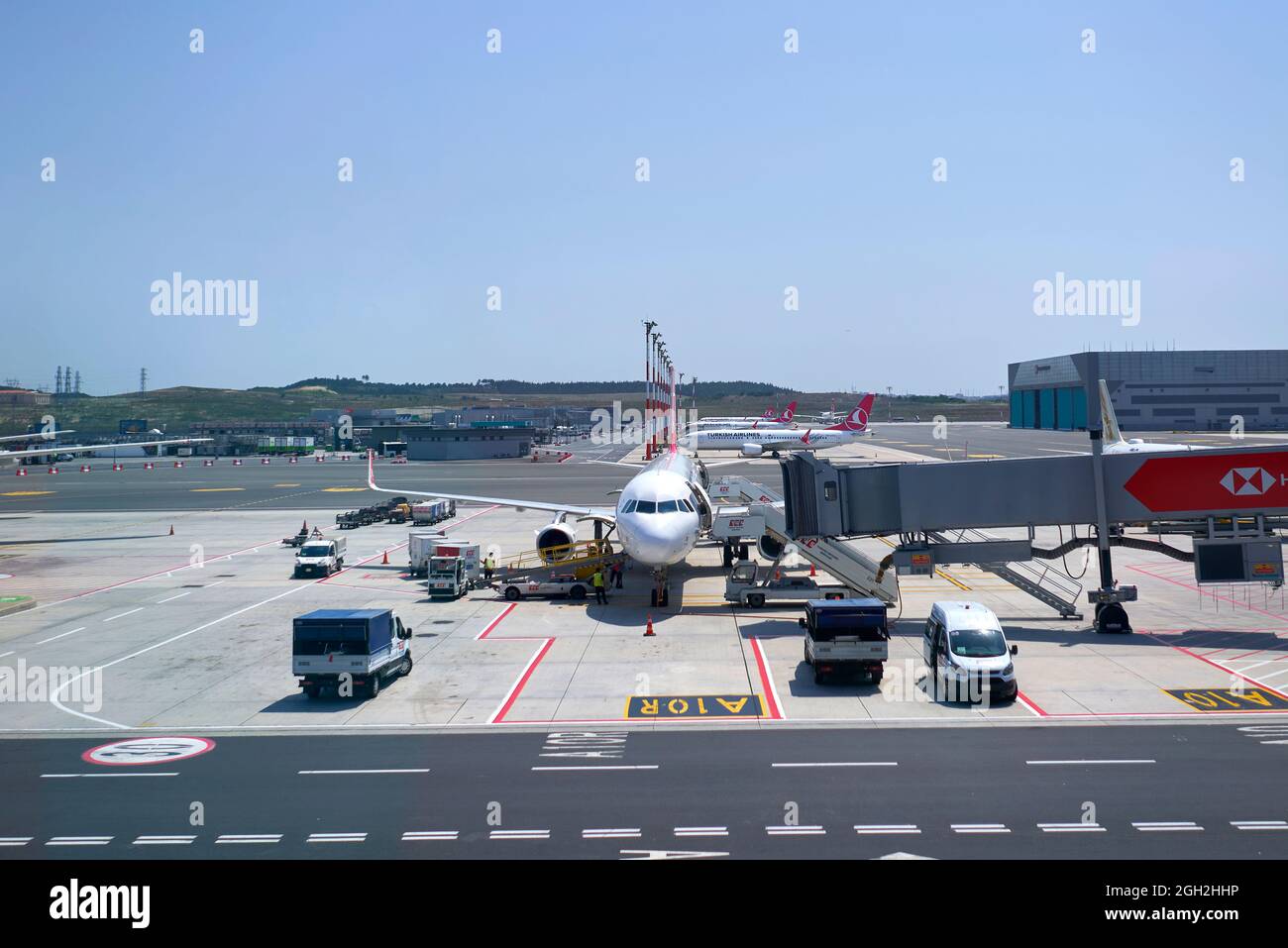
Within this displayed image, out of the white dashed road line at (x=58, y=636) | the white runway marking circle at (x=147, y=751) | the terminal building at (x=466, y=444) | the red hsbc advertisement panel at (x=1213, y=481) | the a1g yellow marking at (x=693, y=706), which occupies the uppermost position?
the terminal building at (x=466, y=444)

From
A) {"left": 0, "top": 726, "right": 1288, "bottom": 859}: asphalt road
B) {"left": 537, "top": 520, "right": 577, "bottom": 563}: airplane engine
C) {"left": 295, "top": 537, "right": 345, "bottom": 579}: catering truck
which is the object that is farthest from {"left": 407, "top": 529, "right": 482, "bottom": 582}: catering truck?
{"left": 0, "top": 726, "right": 1288, "bottom": 859}: asphalt road

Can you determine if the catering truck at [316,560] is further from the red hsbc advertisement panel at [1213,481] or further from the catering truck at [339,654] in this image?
the red hsbc advertisement panel at [1213,481]

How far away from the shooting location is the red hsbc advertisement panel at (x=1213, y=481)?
34.6 meters

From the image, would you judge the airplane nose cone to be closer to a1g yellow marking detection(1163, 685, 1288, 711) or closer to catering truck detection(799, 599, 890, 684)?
catering truck detection(799, 599, 890, 684)

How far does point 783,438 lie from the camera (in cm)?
13688

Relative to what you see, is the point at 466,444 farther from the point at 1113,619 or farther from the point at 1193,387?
the point at 1193,387

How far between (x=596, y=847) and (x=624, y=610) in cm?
2283

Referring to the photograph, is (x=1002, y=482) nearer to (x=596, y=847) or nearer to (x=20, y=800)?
(x=596, y=847)

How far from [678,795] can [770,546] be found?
86.1 feet

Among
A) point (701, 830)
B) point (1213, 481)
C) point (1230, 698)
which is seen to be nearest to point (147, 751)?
point (701, 830)

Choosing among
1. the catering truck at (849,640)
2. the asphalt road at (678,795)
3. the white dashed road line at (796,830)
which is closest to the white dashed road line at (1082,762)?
the asphalt road at (678,795)

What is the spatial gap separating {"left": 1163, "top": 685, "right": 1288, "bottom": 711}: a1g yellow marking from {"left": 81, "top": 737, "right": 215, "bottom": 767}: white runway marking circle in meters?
25.2

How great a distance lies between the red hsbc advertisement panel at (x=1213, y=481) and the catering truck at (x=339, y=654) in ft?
92.0

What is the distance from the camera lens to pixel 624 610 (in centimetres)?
3906
